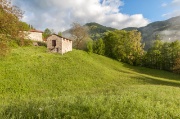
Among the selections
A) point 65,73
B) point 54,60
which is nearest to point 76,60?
point 54,60

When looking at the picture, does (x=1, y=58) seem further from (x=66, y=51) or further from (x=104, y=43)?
(x=104, y=43)

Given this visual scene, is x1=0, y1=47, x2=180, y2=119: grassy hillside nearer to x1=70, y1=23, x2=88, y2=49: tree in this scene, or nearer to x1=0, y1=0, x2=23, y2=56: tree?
x1=0, y1=0, x2=23, y2=56: tree

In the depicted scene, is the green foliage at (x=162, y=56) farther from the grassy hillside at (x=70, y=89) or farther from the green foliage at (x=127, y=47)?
the grassy hillside at (x=70, y=89)

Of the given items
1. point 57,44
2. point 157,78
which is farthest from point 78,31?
point 157,78

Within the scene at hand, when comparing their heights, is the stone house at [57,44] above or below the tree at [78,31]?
below

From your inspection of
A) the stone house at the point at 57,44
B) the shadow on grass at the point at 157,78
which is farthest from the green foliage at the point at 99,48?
the stone house at the point at 57,44

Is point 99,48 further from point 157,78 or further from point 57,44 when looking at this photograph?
point 157,78

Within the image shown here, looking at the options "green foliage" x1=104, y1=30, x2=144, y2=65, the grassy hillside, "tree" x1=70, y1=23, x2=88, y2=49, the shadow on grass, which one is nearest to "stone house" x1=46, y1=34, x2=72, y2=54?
the grassy hillside

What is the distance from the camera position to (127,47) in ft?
240

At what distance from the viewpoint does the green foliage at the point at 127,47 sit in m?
72.8

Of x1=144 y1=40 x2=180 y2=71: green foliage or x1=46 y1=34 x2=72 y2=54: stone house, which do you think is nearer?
x1=46 y1=34 x2=72 y2=54: stone house

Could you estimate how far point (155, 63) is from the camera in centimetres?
8012

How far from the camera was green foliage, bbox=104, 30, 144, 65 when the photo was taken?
72.8 meters

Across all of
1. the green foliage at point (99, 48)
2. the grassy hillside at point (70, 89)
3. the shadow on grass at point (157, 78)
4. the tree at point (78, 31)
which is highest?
the tree at point (78, 31)
